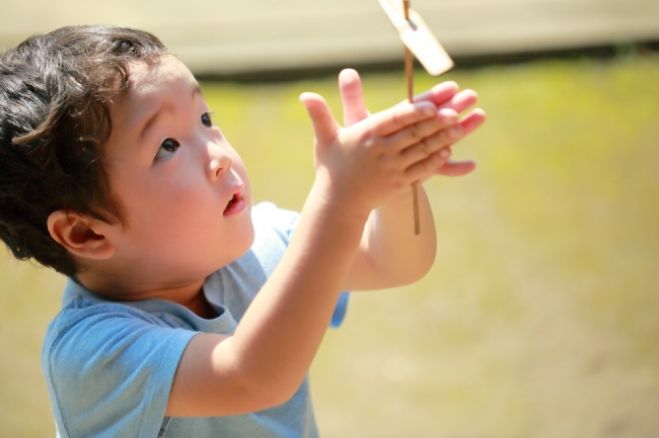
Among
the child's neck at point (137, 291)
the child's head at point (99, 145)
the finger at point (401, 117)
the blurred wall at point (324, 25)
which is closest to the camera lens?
the finger at point (401, 117)

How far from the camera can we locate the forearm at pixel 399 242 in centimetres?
148

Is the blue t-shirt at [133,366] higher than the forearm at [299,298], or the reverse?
the forearm at [299,298]

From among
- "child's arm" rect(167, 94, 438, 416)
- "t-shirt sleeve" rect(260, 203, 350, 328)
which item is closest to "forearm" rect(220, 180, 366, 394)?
"child's arm" rect(167, 94, 438, 416)

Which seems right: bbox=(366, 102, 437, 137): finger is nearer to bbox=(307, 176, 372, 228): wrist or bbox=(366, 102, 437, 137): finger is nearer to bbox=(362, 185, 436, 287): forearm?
bbox=(307, 176, 372, 228): wrist

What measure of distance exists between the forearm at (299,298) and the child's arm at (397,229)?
0.13 meters

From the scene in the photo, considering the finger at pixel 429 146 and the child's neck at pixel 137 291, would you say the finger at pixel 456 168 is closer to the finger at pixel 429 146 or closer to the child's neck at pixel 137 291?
the finger at pixel 429 146

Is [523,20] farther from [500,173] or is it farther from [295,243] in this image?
[295,243]

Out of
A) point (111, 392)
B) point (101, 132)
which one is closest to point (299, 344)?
point (111, 392)

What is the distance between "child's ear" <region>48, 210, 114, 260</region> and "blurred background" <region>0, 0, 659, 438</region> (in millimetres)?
1252

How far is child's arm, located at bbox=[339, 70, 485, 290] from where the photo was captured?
1.23 meters

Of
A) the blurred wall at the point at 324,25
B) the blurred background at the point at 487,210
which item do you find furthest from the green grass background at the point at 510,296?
the blurred wall at the point at 324,25

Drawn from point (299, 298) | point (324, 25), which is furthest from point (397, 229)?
point (324, 25)

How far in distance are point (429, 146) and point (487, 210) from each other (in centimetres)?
213

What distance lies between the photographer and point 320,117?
1.19 metres
